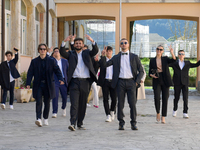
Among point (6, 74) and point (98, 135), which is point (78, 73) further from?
point (6, 74)

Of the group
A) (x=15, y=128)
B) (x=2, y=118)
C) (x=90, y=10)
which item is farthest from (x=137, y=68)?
(x=90, y=10)

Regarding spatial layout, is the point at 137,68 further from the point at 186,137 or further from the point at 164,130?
the point at 186,137

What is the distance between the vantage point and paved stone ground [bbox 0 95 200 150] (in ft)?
22.3

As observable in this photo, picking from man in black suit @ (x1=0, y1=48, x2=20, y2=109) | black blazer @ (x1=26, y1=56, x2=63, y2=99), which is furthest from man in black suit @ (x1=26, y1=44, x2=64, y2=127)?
man in black suit @ (x1=0, y1=48, x2=20, y2=109)

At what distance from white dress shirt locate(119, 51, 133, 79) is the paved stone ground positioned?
43.0 inches

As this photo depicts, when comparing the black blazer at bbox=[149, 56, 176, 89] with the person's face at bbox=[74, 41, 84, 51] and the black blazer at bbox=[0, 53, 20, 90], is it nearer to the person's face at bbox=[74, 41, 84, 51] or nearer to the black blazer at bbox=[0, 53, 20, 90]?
the person's face at bbox=[74, 41, 84, 51]

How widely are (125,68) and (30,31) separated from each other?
1174 cm

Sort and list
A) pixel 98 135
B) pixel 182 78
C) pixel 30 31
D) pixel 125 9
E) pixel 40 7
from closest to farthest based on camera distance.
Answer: pixel 98 135 → pixel 182 78 → pixel 30 31 → pixel 40 7 → pixel 125 9

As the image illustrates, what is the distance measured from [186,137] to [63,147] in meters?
2.40

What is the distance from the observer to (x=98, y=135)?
802 centimetres

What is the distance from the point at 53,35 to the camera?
79.7ft

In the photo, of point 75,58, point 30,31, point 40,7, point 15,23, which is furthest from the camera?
point 40,7

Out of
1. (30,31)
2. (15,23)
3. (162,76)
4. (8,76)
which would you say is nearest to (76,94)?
(162,76)

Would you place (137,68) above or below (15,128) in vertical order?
above
